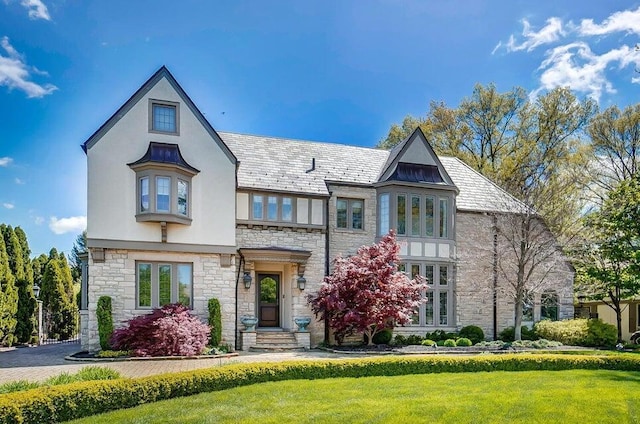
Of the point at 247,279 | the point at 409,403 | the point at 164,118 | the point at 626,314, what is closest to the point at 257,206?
the point at 247,279

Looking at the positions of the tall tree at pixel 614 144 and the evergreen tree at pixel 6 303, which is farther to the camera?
the tall tree at pixel 614 144

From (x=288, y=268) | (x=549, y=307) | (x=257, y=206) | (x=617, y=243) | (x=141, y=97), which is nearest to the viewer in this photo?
(x=141, y=97)

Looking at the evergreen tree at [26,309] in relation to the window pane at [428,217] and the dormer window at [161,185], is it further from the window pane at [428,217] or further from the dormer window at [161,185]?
the window pane at [428,217]

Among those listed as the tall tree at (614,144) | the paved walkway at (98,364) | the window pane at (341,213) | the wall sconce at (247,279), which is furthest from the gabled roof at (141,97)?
the tall tree at (614,144)

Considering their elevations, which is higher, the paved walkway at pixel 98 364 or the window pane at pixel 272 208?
the window pane at pixel 272 208

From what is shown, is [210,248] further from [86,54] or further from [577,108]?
[577,108]

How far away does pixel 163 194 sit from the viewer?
16.6m

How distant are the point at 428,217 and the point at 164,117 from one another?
11258mm

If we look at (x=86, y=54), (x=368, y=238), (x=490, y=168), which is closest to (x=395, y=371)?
(x=368, y=238)

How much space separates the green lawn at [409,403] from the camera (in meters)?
8.08

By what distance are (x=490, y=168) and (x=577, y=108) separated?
651 centimetres

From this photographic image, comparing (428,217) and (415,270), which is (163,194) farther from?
(428,217)

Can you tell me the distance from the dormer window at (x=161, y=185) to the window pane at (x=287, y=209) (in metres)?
3.81

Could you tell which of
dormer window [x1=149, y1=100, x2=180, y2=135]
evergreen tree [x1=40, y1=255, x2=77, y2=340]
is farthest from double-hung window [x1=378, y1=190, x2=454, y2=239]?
evergreen tree [x1=40, y1=255, x2=77, y2=340]
